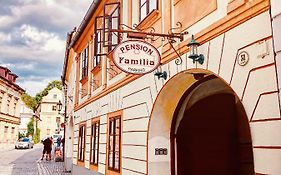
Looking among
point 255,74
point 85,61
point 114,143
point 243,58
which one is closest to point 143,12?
point 114,143

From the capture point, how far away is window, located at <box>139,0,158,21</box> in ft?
21.5

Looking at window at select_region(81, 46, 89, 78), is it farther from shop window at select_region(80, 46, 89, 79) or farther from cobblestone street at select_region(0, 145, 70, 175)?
cobblestone street at select_region(0, 145, 70, 175)

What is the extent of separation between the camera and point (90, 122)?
11844 millimetres

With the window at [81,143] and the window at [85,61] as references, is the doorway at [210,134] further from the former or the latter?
the window at [85,61]

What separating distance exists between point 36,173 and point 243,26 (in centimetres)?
1500

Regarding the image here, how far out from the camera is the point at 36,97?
224 ft

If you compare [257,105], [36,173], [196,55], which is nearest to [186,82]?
[196,55]

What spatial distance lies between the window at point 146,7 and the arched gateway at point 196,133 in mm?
1772

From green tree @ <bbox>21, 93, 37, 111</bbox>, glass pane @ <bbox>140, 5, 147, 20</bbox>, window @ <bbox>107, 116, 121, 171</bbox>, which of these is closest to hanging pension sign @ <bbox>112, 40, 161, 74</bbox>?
glass pane @ <bbox>140, 5, 147, 20</bbox>

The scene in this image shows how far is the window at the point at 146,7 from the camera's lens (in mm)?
6566

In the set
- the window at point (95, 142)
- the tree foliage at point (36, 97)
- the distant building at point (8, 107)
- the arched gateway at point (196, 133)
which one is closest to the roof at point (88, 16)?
the window at point (95, 142)

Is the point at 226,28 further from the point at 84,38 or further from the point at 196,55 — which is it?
the point at 84,38

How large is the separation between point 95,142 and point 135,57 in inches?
244

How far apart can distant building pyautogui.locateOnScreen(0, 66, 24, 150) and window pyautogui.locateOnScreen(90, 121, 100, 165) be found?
2900 cm
